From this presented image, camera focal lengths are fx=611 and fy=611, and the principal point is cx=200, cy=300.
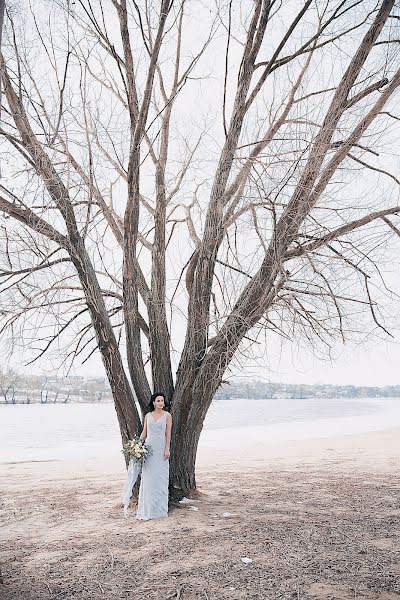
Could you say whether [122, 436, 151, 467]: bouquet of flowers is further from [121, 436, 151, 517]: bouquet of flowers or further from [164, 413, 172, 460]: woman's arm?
[164, 413, 172, 460]: woman's arm

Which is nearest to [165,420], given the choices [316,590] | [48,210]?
[48,210]

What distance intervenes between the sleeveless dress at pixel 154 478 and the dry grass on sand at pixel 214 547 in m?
0.23

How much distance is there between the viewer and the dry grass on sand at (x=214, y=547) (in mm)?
4812

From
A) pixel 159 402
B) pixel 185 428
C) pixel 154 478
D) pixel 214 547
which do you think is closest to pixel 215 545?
pixel 214 547

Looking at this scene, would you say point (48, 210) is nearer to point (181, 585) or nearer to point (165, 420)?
point (165, 420)

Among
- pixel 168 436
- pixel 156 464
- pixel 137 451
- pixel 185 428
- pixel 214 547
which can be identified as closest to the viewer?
pixel 214 547

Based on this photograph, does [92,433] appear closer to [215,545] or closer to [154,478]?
[154,478]

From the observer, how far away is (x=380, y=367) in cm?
840

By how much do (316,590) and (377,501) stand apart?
4.02 meters

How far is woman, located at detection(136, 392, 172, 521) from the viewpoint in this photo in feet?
24.9

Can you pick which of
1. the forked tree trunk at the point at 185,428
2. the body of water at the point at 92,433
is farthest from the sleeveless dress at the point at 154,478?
the body of water at the point at 92,433

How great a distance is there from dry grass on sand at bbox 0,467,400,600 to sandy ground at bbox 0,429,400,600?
0.04ft

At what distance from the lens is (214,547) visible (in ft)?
19.7

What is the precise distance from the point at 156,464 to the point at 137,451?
12.7 inches
